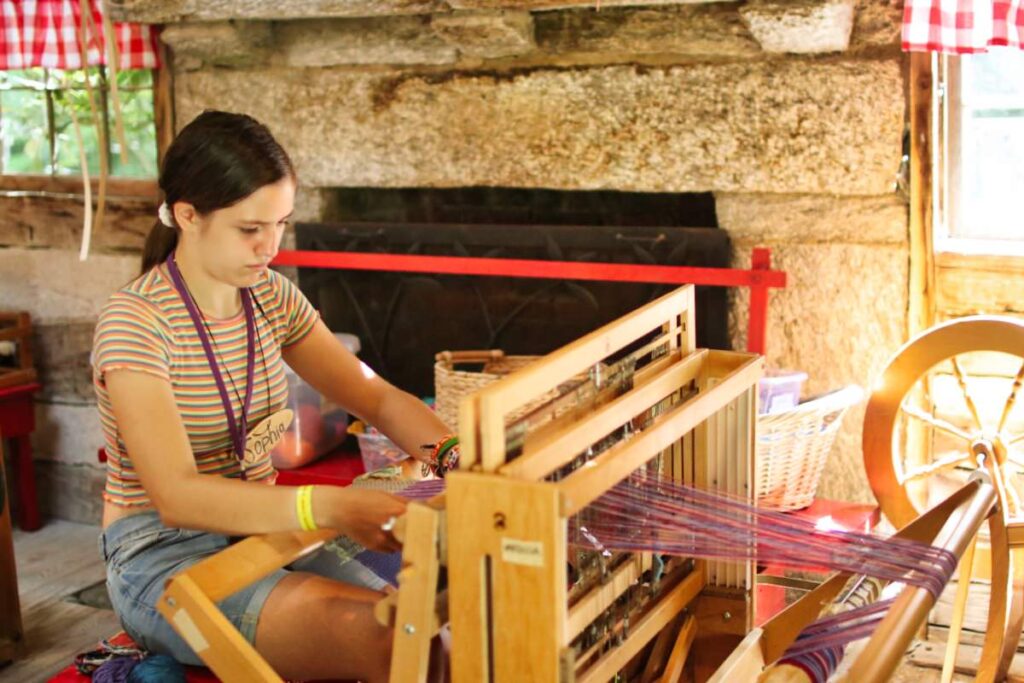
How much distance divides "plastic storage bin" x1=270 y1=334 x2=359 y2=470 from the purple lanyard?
114 centimetres

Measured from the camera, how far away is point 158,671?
1795mm

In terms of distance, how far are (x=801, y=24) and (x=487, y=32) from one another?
2.54 ft

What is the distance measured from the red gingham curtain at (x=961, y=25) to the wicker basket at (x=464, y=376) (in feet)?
3.76

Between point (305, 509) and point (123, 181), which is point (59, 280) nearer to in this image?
point (123, 181)

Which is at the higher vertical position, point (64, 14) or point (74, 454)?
point (64, 14)

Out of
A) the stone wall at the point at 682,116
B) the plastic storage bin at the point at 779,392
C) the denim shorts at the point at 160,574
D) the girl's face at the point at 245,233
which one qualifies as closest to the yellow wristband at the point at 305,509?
the denim shorts at the point at 160,574

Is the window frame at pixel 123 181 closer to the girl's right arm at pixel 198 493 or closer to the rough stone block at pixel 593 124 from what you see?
the rough stone block at pixel 593 124

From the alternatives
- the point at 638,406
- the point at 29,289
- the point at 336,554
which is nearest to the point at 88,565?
the point at 29,289

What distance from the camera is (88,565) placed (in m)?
3.59

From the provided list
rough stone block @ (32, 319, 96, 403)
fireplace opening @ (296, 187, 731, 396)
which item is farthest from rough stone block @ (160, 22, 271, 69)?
rough stone block @ (32, 319, 96, 403)

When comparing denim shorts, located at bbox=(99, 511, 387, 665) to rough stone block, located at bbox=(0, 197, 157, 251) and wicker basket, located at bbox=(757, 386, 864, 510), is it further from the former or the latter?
rough stone block, located at bbox=(0, 197, 157, 251)

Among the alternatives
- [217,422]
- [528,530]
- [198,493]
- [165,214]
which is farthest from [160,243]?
[528,530]

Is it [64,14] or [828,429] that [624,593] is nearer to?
[828,429]

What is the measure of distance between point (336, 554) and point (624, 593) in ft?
1.68
